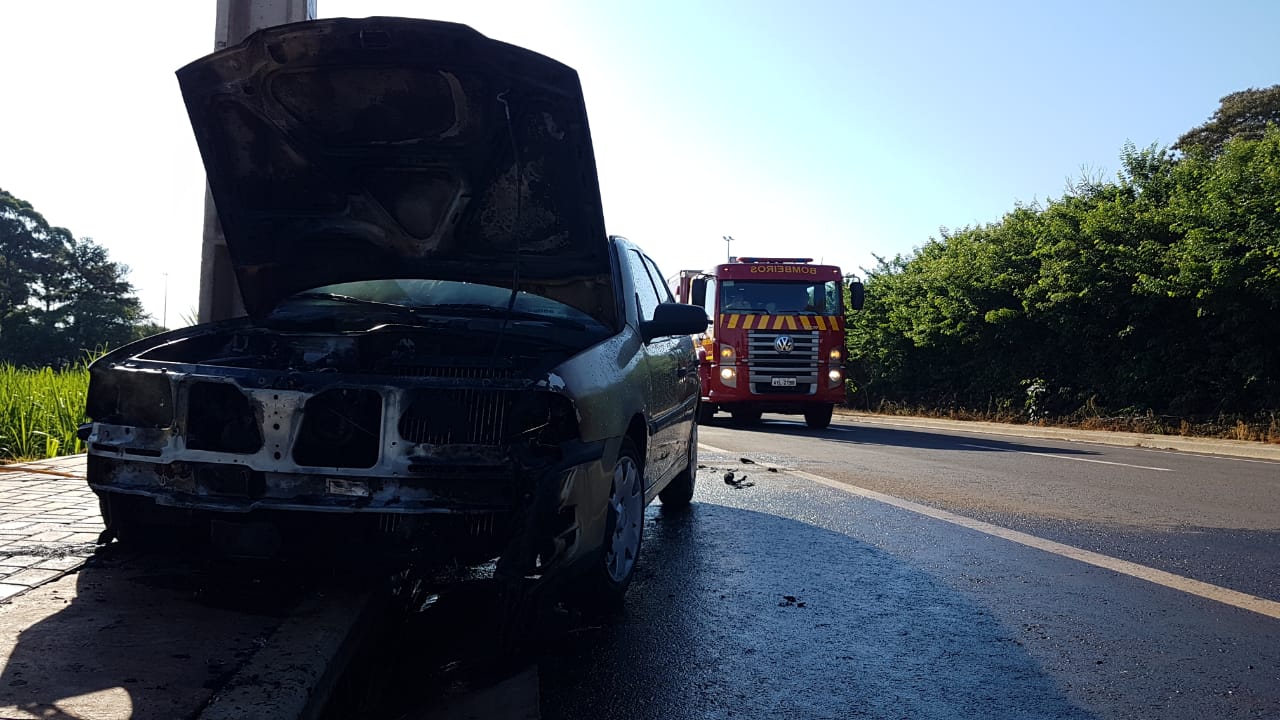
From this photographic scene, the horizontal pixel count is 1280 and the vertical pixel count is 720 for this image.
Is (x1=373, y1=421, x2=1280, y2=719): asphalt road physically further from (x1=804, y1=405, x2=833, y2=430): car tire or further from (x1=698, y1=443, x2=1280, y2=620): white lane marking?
(x1=804, y1=405, x2=833, y2=430): car tire

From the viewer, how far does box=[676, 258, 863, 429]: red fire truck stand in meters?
17.3

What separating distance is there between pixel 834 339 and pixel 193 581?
14.5m

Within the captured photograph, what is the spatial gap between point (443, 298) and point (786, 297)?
1317 centimetres

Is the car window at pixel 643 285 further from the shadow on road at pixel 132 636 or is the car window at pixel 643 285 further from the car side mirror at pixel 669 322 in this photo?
the shadow on road at pixel 132 636

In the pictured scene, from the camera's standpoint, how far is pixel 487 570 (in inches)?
194

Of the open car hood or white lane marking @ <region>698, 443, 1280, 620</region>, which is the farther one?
white lane marking @ <region>698, 443, 1280, 620</region>

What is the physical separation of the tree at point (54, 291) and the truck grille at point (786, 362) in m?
53.1

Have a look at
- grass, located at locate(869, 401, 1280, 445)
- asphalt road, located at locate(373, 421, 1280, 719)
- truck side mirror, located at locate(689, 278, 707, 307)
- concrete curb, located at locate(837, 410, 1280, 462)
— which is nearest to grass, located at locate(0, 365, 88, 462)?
asphalt road, located at locate(373, 421, 1280, 719)

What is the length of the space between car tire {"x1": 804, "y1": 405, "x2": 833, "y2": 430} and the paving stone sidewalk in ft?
42.6

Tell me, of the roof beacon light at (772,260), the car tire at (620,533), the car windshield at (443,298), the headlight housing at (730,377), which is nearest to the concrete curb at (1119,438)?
the roof beacon light at (772,260)

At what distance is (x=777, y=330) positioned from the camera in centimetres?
1733

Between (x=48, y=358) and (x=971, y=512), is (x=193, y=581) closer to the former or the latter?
(x=971, y=512)

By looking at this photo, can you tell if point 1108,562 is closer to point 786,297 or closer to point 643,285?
point 643,285

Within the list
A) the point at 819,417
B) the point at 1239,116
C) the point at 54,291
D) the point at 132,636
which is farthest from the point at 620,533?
the point at 54,291
